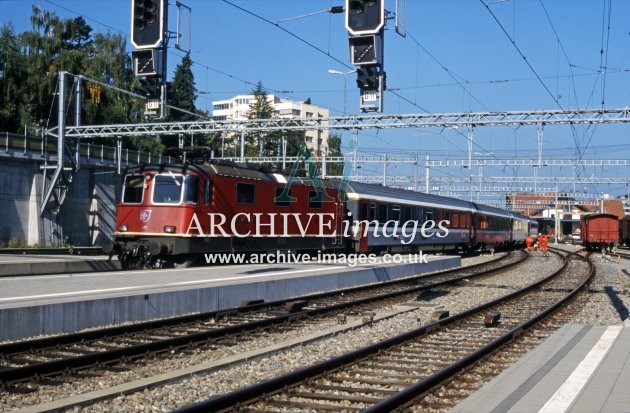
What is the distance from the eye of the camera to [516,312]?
1564 cm

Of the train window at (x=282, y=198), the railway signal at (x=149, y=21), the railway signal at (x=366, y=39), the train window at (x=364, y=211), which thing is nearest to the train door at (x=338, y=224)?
the train window at (x=364, y=211)

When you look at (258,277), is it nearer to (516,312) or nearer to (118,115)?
(516,312)

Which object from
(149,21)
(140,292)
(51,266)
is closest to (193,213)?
(51,266)

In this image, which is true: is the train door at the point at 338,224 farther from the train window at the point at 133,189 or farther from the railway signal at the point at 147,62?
the railway signal at the point at 147,62

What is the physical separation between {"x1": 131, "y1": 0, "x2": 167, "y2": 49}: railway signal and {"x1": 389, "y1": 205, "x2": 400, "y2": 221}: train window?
1853 centimetres

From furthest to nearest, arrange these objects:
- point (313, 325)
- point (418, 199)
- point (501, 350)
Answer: point (418, 199)
point (313, 325)
point (501, 350)

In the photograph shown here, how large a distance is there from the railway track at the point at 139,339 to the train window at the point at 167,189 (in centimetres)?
552

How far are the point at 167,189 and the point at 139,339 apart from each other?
31.1ft

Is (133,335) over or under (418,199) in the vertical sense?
under

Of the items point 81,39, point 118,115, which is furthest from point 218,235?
point 81,39

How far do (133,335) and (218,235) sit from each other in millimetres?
9374

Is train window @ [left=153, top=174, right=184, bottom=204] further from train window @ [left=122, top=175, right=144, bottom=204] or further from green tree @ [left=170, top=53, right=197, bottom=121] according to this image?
green tree @ [left=170, top=53, right=197, bottom=121]

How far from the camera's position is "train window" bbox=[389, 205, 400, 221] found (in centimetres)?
3069

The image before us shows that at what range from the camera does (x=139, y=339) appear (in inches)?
430
